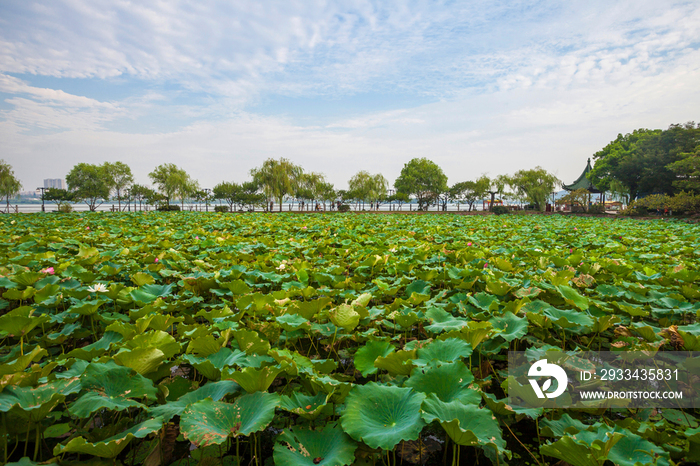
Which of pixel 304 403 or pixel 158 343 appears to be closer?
pixel 304 403

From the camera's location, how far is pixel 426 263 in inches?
147

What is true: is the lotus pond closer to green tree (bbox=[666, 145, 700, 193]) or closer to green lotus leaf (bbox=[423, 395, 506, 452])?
green lotus leaf (bbox=[423, 395, 506, 452])

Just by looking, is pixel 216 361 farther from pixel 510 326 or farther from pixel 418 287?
pixel 418 287

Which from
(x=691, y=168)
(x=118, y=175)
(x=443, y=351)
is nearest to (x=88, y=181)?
(x=118, y=175)

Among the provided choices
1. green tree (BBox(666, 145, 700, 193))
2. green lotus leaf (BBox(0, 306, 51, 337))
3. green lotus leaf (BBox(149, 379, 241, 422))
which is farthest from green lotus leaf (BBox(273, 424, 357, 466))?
green tree (BBox(666, 145, 700, 193))

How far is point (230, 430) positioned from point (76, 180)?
5294 centimetres

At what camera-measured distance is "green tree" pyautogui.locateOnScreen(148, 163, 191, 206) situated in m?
36.5

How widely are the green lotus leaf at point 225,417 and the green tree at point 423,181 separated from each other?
44344mm

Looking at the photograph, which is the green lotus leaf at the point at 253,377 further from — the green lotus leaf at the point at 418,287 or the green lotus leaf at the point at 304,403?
the green lotus leaf at the point at 418,287

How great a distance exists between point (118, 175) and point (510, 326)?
52592 millimetres

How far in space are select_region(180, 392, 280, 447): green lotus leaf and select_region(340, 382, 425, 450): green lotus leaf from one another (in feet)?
0.78

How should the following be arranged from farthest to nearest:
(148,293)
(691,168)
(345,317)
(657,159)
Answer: (657,159)
(691,168)
(148,293)
(345,317)

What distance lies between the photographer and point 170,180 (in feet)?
119

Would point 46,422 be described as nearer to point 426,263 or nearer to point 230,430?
point 230,430
